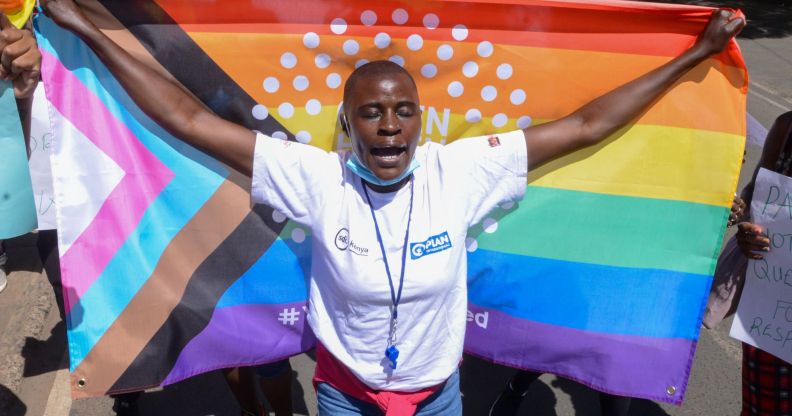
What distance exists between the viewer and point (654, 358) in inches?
123

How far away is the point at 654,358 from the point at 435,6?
166 cm

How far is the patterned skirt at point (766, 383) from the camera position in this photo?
3061 mm

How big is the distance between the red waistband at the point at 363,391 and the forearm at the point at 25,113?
1494 millimetres

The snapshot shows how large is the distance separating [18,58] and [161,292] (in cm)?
101

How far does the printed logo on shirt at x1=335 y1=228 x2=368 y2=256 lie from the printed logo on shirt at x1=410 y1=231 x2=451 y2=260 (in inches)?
6.3

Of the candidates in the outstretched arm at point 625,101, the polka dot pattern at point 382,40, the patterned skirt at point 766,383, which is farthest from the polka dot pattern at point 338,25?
the patterned skirt at point 766,383

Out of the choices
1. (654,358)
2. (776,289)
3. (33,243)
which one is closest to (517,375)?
(654,358)

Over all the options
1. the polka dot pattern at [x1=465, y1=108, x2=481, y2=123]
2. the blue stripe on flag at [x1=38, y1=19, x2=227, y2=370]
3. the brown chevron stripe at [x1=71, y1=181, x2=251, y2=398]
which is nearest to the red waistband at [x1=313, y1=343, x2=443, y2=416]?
the brown chevron stripe at [x1=71, y1=181, x2=251, y2=398]

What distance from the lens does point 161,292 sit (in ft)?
9.98

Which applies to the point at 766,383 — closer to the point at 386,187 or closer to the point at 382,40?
the point at 386,187

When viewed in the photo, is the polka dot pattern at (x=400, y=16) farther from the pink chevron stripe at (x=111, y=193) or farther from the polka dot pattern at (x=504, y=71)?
the pink chevron stripe at (x=111, y=193)

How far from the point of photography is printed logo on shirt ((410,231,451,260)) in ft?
8.19

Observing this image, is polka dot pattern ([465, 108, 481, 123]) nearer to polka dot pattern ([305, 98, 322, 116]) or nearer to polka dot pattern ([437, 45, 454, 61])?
polka dot pattern ([437, 45, 454, 61])

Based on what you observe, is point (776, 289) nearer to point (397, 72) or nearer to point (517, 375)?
point (517, 375)
